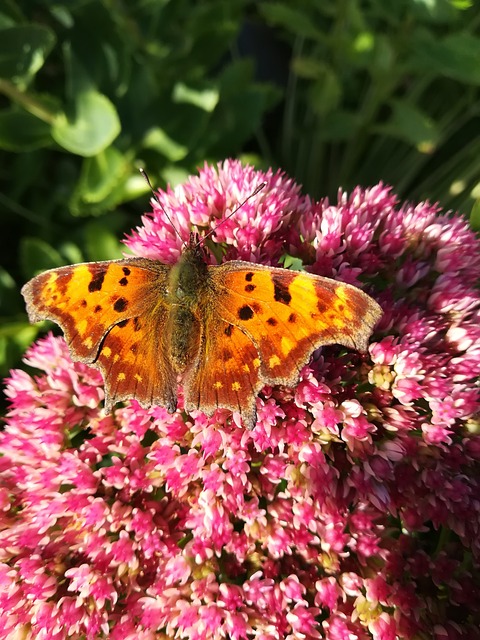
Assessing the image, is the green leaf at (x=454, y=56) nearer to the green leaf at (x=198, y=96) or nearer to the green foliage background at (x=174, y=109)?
the green foliage background at (x=174, y=109)

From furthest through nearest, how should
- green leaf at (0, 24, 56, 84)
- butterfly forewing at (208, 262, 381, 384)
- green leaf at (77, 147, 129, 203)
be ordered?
1. green leaf at (77, 147, 129, 203)
2. green leaf at (0, 24, 56, 84)
3. butterfly forewing at (208, 262, 381, 384)

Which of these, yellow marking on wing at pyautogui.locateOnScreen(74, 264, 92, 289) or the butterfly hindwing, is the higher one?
yellow marking on wing at pyautogui.locateOnScreen(74, 264, 92, 289)

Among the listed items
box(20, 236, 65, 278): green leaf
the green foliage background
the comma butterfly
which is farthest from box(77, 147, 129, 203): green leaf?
the comma butterfly

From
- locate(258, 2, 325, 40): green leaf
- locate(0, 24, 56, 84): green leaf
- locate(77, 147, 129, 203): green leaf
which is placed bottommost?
locate(77, 147, 129, 203): green leaf

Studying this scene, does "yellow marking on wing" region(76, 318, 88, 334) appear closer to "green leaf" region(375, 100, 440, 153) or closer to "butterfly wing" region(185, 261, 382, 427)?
"butterfly wing" region(185, 261, 382, 427)

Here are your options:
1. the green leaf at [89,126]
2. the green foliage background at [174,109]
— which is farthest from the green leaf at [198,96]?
the green leaf at [89,126]

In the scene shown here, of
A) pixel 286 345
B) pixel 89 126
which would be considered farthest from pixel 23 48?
pixel 286 345
